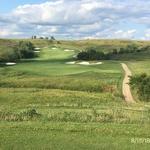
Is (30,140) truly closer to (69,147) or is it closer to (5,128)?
(69,147)

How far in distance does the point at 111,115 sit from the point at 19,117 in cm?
542

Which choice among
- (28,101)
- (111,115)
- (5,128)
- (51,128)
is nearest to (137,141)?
(51,128)
